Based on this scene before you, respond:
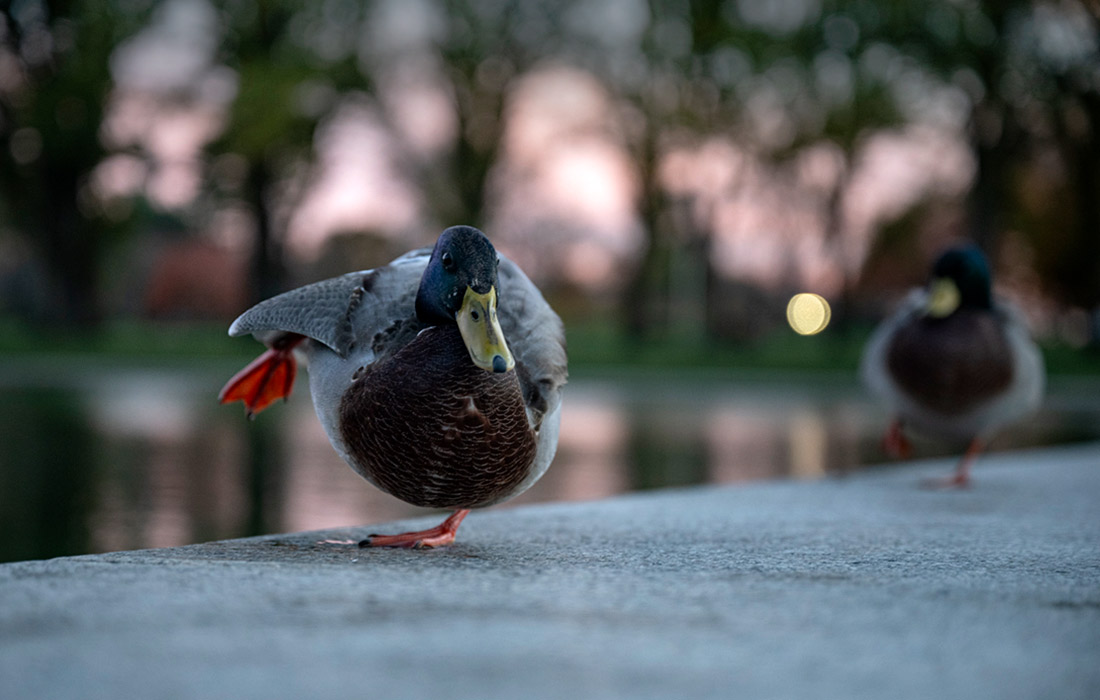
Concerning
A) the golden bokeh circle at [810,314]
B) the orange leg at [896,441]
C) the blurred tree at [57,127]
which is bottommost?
the orange leg at [896,441]

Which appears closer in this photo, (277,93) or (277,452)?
(277,452)

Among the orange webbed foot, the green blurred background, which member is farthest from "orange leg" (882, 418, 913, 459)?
the green blurred background

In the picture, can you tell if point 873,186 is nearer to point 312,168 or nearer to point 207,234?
point 312,168

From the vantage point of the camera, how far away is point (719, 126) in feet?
74.9

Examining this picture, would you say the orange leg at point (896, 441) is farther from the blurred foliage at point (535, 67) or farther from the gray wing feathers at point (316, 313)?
the blurred foliage at point (535, 67)

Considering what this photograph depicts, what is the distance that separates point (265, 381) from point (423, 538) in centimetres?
90

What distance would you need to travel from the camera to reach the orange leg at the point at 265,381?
3725 mm

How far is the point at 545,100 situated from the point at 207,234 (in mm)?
14293

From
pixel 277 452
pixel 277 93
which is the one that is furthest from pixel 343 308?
pixel 277 93

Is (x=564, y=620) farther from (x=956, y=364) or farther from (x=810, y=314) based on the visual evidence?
(x=810, y=314)

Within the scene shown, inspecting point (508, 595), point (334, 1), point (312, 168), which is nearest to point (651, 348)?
point (312, 168)

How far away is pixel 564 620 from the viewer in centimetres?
215

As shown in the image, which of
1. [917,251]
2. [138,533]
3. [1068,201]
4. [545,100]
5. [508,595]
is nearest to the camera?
[508,595]

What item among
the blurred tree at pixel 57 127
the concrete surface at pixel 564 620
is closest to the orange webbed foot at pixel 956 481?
the concrete surface at pixel 564 620
